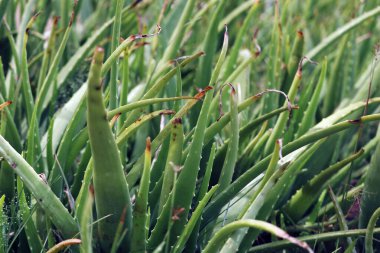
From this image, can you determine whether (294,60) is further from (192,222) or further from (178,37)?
(192,222)

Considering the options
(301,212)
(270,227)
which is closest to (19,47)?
(301,212)

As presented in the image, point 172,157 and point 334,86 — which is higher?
point 172,157

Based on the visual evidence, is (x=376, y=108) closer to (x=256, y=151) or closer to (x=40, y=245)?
(x=256, y=151)

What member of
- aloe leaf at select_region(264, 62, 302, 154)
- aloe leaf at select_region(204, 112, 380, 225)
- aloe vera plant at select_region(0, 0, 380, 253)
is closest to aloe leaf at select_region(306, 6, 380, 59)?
aloe vera plant at select_region(0, 0, 380, 253)

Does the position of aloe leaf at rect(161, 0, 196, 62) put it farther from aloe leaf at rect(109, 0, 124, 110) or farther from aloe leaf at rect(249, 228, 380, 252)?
aloe leaf at rect(249, 228, 380, 252)

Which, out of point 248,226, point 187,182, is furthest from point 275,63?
point 248,226

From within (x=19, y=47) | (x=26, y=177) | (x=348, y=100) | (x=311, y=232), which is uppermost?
(x=19, y=47)
